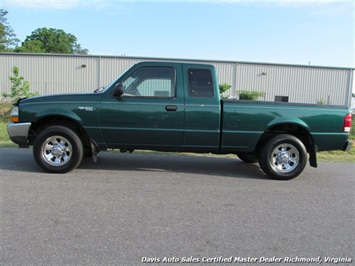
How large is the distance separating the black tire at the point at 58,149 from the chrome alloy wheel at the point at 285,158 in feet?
11.9

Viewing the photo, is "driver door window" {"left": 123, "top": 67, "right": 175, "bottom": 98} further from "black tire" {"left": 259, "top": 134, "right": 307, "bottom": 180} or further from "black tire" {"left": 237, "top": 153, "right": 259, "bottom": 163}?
"black tire" {"left": 237, "top": 153, "right": 259, "bottom": 163}

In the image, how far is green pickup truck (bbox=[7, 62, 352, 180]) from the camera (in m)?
6.05

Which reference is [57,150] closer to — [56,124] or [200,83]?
[56,124]

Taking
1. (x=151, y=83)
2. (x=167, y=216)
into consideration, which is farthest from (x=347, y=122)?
(x=167, y=216)

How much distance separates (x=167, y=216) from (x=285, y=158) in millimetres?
3116

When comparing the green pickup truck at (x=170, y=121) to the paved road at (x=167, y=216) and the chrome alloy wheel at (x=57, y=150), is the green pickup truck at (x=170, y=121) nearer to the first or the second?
the chrome alloy wheel at (x=57, y=150)

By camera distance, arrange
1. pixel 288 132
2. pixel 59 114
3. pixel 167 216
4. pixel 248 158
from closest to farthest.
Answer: pixel 167 216 < pixel 59 114 < pixel 288 132 < pixel 248 158

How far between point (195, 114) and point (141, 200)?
6.71 ft

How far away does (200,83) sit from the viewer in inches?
244

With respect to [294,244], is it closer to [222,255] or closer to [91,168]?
[222,255]

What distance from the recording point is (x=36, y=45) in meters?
74.4

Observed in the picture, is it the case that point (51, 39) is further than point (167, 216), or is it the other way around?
point (51, 39)

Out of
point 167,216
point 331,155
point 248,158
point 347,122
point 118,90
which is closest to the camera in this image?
point 167,216

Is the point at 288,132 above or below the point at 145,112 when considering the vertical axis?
below
